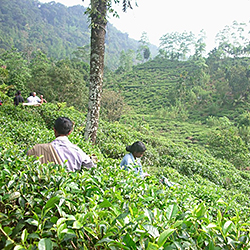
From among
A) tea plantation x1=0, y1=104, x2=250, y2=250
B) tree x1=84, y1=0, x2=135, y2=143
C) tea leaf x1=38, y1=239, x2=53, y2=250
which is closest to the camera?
tea leaf x1=38, y1=239, x2=53, y2=250

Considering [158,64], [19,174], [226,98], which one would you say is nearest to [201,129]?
[226,98]

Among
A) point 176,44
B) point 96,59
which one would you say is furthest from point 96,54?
point 176,44

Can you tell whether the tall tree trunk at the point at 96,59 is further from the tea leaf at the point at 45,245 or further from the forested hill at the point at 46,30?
the forested hill at the point at 46,30

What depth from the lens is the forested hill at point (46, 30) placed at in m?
74.4

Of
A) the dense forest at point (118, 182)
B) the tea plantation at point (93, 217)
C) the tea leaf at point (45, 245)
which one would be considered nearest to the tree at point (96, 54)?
the dense forest at point (118, 182)

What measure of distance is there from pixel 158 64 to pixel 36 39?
5547 centimetres

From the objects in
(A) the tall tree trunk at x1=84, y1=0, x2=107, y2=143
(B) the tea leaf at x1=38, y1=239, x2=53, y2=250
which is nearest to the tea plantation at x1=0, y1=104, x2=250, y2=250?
(B) the tea leaf at x1=38, y1=239, x2=53, y2=250

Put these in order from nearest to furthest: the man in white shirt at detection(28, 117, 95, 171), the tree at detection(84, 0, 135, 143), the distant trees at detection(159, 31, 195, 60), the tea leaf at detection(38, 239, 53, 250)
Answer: the tea leaf at detection(38, 239, 53, 250) < the man in white shirt at detection(28, 117, 95, 171) < the tree at detection(84, 0, 135, 143) < the distant trees at detection(159, 31, 195, 60)

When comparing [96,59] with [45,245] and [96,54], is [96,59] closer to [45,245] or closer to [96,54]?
[96,54]

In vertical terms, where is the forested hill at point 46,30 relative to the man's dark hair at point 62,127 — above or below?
above

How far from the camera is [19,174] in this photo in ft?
5.04

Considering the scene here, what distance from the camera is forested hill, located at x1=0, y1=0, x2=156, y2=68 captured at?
74.4m

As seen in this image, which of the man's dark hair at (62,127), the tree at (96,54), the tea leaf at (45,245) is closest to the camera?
the tea leaf at (45,245)

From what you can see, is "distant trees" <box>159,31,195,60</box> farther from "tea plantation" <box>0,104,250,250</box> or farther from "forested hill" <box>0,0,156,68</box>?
"tea plantation" <box>0,104,250,250</box>
